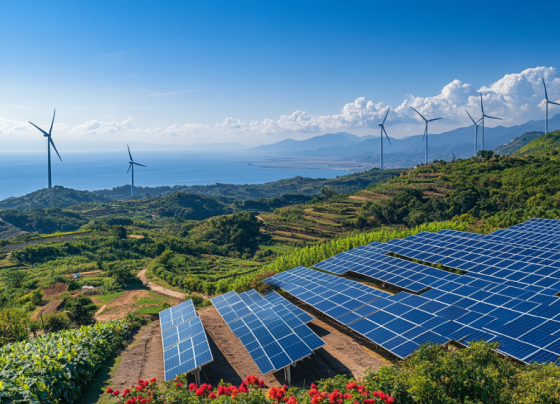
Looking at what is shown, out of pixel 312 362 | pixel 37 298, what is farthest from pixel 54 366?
pixel 37 298

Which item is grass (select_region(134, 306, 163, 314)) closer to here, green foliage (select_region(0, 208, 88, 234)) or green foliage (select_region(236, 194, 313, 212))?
green foliage (select_region(0, 208, 88, 234))

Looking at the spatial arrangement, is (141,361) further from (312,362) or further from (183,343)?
(312,362)

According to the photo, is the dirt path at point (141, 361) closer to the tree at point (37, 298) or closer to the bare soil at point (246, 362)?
the bare soil at point (246, 362)

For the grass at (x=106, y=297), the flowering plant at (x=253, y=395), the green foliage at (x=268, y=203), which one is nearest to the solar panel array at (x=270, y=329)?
the flowering plant at (x=253, y=395)

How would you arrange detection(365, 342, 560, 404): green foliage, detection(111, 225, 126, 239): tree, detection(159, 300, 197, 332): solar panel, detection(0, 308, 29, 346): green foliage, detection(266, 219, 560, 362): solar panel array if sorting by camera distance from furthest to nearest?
detection(111, 225, 126, 239): tree, detection(0, 308, 29, 346): green foliage, detection(159, 300, 197, 332): solar panel, detection(266, 219, 560, 362): solar panel array, detection(365, 342, 560, 404): green foliage

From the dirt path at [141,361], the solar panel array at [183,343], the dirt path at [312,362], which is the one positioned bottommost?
the dirt path at [141,361]

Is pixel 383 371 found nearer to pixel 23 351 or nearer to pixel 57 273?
pixel 23 351

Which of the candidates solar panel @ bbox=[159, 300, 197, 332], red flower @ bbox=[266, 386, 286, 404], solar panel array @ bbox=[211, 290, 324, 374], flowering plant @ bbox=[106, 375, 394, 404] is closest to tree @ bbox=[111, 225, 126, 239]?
solar panel @ bbox=[159, 300, 197, 332]
